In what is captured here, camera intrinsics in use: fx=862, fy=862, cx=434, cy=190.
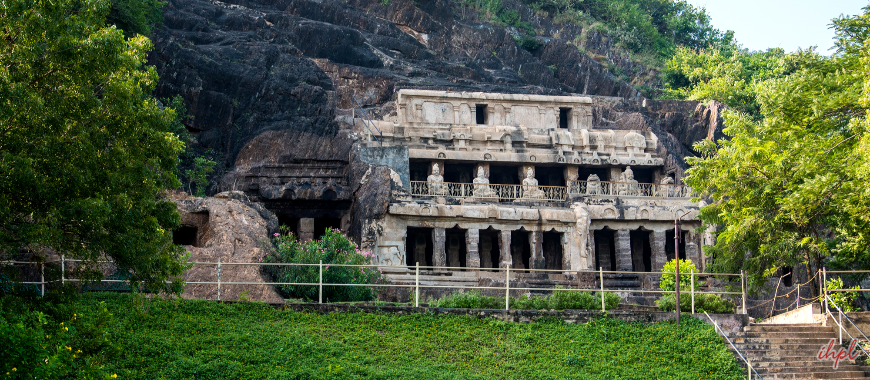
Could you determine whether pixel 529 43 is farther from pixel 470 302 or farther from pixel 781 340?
pixel 781 340

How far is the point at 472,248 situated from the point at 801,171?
1590 centimetres

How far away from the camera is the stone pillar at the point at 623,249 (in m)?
35.2

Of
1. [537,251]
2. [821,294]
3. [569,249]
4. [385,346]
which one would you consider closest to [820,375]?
[821,294]

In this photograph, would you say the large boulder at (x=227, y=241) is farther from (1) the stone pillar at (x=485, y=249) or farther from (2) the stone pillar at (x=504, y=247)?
(1) the stone pillar at (x=485, y=249)

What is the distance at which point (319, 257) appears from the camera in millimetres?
24656

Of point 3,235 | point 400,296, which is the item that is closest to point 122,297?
point 3,235

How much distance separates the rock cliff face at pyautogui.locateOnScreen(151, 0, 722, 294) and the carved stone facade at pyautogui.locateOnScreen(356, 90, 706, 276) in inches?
69.5

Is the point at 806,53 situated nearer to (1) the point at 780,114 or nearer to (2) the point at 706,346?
(1) the point at 780,114

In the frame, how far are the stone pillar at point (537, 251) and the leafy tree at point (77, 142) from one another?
65.4 feet

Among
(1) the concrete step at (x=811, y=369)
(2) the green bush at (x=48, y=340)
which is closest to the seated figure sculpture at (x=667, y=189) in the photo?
(1) the concrete step at (x=811, y=369)

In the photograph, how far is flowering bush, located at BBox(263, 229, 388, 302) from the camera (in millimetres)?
23453

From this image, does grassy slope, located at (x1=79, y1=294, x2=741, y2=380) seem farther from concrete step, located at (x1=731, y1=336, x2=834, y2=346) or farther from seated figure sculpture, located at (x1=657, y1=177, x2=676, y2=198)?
seated figure sculpture, located at (x1=657, y1=177, x2=676, y2=198)

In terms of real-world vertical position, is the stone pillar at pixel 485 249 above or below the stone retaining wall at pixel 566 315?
above

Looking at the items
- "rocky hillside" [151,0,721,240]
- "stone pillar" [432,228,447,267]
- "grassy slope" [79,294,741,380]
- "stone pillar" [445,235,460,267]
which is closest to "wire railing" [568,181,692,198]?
"rocky hillside" [151,0,721,240]
